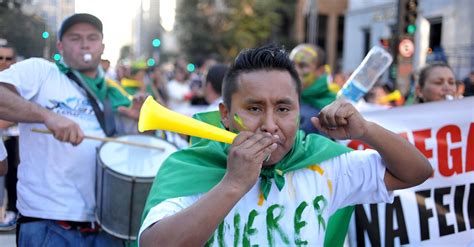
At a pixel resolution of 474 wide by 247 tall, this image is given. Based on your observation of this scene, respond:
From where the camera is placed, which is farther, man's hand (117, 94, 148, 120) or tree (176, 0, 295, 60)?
tree (176, 0, 295, 60)

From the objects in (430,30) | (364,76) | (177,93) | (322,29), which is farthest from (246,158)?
(322,29)

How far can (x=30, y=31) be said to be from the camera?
317cm

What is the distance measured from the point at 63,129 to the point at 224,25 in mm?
33379

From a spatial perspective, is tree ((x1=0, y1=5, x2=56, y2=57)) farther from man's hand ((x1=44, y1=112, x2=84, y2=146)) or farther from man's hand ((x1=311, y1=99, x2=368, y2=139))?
man's hand ((x1=311, y1=99, x2=368, y2=139))

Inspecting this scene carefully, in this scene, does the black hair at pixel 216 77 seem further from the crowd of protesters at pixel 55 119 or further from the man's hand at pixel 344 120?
the man's hand at pixel 344 120

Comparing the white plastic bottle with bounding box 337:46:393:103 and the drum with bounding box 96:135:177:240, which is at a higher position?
the white plastic bottle with bounding box 337:46:393:103

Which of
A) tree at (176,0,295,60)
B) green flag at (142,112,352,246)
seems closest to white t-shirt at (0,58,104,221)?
green flag at (142,112,352,246)

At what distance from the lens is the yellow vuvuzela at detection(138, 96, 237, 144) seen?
2018mm

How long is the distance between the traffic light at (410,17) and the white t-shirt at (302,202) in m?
9.51

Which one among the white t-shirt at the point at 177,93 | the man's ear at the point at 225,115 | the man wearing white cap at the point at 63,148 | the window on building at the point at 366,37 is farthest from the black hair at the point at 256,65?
the window on building at the point at 366,37

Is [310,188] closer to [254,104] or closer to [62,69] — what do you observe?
[254,104]

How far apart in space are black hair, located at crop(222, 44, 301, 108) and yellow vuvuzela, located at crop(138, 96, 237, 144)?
22 centimetres

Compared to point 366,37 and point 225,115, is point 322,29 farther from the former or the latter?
point 225,115

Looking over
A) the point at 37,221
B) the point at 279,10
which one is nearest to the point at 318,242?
the point at 37,221
